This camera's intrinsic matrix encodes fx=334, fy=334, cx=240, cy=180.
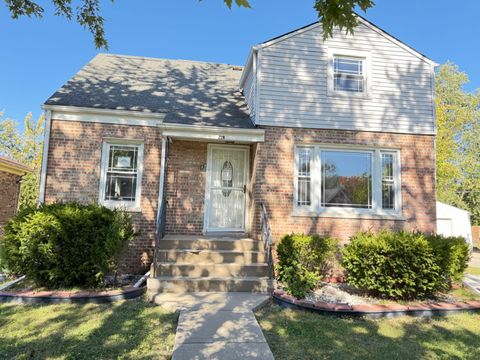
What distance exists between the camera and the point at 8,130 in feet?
99.9

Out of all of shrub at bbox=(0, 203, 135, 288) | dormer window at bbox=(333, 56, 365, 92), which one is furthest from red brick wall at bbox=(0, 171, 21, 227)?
dormer window at bbox=(333, 56, 365, 92)

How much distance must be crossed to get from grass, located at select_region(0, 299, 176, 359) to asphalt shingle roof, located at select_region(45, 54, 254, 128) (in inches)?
175

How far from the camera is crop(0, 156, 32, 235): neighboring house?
570 inches

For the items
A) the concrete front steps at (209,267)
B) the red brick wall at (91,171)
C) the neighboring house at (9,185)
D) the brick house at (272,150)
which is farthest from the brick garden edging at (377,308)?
the neighboring house at (9,185)

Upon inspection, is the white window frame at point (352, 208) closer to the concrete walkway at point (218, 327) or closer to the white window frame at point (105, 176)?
the concrete walkway at point (218, 327)

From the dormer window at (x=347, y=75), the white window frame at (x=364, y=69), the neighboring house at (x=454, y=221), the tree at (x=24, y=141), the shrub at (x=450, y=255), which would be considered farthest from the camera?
the tree at (x=24, y=141)

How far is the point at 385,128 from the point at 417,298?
4.12m

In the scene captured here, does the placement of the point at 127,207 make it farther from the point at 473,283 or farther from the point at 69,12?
the point at 473,283

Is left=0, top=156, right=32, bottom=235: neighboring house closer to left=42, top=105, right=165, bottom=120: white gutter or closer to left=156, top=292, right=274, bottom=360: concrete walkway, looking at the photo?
left=42, top=105, right=165, bottom=120: white gutter

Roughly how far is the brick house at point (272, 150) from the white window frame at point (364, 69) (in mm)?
29

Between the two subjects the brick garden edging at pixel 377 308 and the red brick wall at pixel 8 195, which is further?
the red brick wall at pixel 8 195

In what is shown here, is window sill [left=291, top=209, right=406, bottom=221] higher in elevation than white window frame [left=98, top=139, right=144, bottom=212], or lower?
lower

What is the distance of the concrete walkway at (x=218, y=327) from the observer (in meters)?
3.78

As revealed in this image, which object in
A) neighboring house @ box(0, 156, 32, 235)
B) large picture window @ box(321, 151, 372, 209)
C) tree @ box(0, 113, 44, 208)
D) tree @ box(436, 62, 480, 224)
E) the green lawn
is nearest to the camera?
the green lawn
